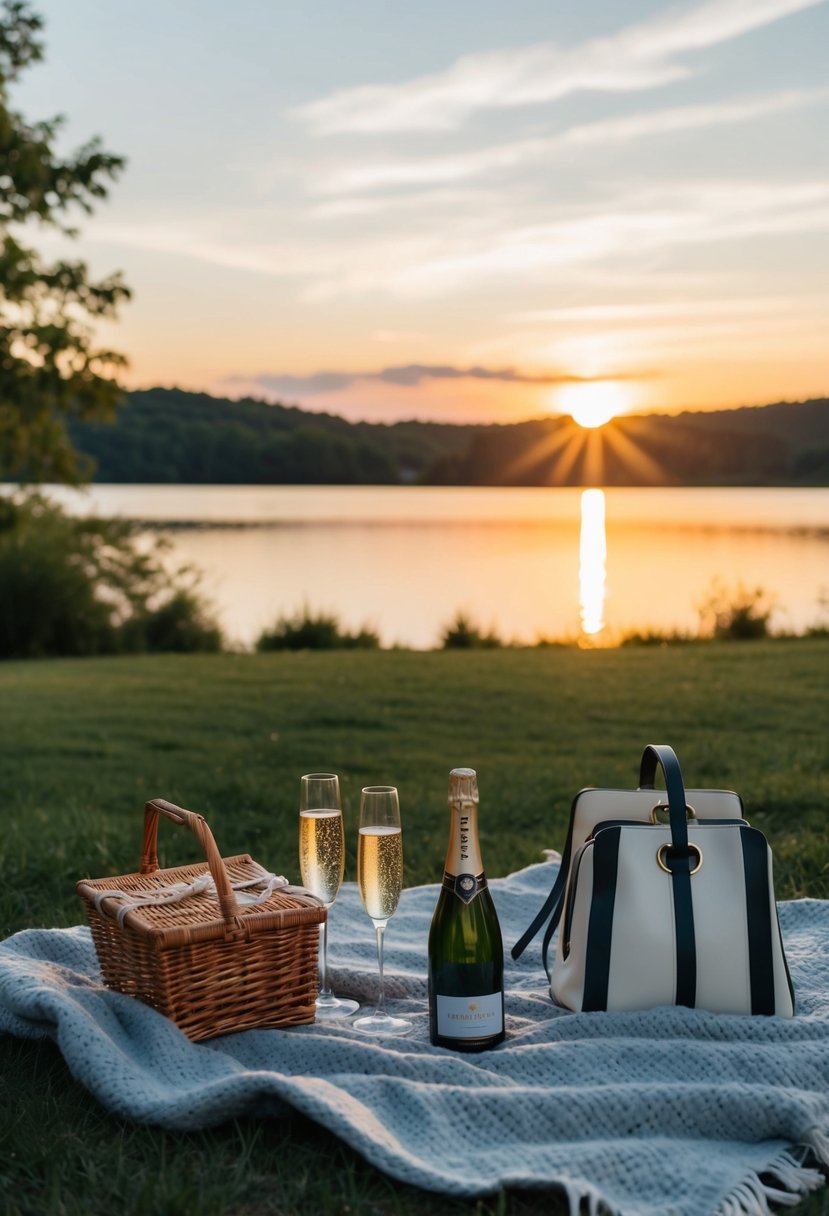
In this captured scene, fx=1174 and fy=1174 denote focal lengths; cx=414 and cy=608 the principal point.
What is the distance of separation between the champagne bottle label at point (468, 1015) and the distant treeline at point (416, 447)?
1445 inches

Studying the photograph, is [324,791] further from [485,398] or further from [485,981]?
[485,398]

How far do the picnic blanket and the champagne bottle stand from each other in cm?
7

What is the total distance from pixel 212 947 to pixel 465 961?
65 centimetres

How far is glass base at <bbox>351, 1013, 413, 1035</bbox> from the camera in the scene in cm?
314

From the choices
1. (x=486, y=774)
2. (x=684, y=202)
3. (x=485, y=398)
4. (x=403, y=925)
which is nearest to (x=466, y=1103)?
(x=403, y=925)

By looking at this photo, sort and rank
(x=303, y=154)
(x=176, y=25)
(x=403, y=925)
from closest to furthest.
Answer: (x=403, y=925) → (x=176, y=25) → (x=303, y=154)

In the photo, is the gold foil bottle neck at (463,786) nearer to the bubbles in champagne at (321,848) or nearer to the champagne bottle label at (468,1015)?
the bubbles in champagne at (321,848)

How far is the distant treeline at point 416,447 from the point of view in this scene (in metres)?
45.5

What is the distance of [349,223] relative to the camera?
1917 cm

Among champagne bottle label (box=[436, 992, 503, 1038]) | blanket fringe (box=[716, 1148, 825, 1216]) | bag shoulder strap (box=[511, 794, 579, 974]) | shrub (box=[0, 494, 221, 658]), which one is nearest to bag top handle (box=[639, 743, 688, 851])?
bag shoulder strap (box=[511, 794, 579, 974])

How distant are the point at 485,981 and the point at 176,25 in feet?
38.4

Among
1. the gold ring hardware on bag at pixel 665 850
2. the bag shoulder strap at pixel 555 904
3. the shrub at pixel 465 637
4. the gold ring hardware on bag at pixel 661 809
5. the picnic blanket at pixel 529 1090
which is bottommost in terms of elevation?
the picnic blanket at pixel 529 1090

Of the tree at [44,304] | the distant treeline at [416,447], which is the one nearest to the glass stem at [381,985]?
the tree at [44,304]

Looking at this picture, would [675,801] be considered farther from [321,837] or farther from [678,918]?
[321,837]
